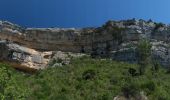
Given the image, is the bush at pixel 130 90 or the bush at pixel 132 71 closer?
the bush at pixel 130 90

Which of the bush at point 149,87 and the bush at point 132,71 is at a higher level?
the bush at point 132,71

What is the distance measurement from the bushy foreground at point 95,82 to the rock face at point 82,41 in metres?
6.66

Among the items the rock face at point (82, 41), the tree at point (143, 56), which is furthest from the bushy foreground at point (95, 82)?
the rock face at point (82, 41)

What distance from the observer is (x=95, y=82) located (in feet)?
192

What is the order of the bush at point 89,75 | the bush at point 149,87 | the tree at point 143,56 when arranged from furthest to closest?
the tree at point 143,56 → the bush at point 89,75 → the bush at point 149,87

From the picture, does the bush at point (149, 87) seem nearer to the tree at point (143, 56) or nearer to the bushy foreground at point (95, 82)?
the bushy foreground at point (95, 82)

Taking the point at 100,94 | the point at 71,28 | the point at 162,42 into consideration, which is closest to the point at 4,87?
the point at 100,94

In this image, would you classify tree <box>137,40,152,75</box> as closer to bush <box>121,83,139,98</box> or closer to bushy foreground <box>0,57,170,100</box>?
bushy foreground <box>0,57,170,100</box>

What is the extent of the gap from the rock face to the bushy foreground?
21.8 feet

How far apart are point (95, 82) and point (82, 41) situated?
2514cm

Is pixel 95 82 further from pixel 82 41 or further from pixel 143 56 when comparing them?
pixel 82 41

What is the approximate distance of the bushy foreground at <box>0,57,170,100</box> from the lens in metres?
53.1

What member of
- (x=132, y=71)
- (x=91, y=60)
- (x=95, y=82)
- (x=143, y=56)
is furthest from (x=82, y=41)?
(x=95, y=82)

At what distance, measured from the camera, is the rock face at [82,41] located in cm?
7319
